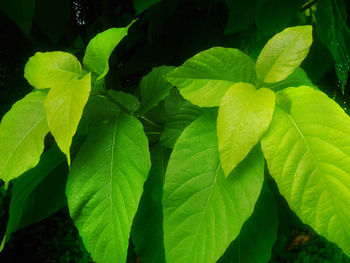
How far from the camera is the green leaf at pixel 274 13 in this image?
726 mm

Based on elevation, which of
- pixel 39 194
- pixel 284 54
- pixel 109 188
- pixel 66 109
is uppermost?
pixel 284 54

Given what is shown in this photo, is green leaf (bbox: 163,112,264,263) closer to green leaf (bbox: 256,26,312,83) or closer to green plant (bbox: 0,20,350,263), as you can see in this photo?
green plant (bbox: 0,20,350,263)

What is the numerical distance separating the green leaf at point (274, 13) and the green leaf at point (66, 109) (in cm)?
41

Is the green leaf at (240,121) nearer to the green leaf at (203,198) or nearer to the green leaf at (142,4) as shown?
the green leaf at (203,198)

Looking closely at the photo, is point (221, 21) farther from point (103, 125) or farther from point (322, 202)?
point (322, 202)

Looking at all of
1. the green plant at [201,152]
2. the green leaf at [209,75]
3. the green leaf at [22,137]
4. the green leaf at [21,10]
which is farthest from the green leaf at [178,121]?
the green leaf at [21,10]

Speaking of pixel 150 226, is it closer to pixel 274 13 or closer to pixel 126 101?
pixel 126 101

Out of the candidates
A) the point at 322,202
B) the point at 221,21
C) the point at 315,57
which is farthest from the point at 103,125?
the point at 221,21

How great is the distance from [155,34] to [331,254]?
314 centimetres

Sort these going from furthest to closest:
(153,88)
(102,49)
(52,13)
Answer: (52,13), (153,88), (102,49)

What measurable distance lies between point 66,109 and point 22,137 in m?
0.10

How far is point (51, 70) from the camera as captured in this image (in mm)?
582

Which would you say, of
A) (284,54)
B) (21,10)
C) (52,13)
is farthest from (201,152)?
(52,13)

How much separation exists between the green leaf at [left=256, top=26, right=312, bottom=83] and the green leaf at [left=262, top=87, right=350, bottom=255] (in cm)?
7
